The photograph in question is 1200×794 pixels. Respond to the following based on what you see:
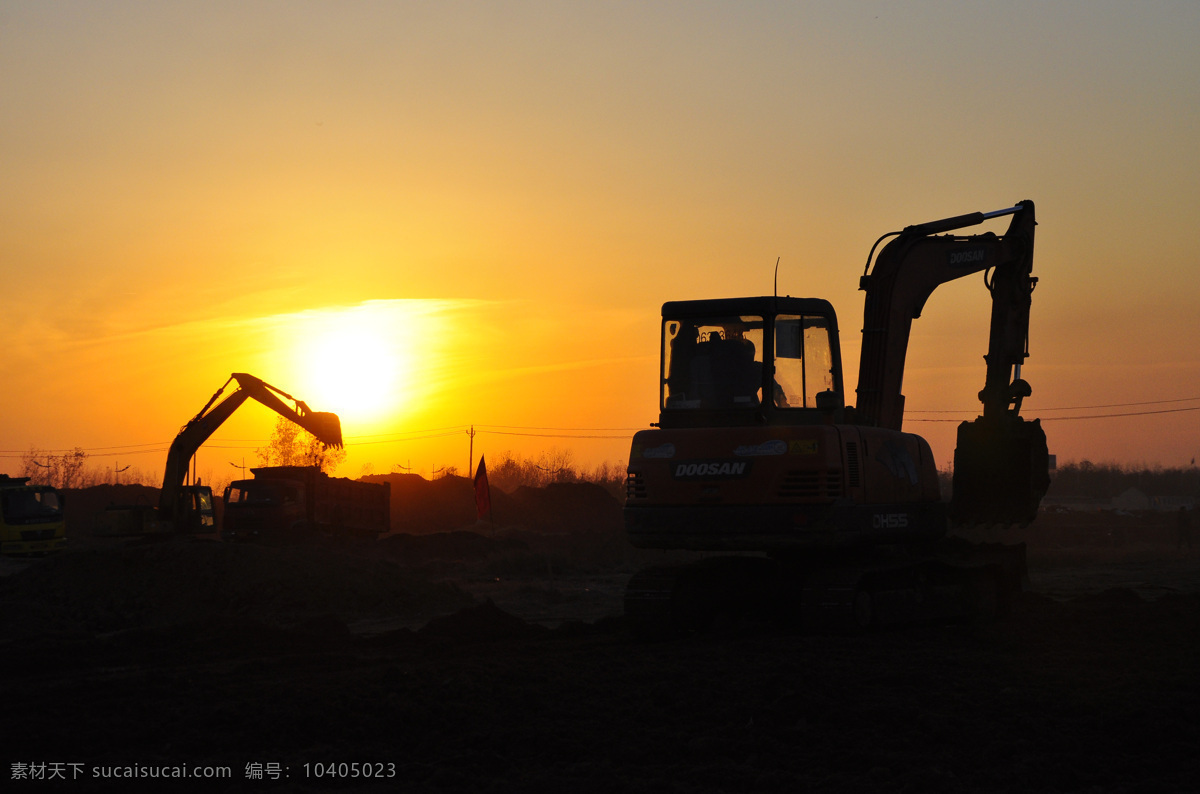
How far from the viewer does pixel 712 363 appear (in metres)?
12.8

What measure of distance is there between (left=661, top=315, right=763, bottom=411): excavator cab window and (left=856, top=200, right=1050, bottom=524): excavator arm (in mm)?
2878

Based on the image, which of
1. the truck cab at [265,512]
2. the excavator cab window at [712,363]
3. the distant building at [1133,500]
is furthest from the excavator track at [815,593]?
the distant building at [1133,500]

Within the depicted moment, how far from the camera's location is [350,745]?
8.26 m

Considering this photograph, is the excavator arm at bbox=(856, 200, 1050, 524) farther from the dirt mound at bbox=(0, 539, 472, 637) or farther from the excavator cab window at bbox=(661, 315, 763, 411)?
the dirt mound at bbox=(0, 539, 472, 637)

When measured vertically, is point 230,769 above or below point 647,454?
below

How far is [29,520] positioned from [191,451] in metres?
10.1

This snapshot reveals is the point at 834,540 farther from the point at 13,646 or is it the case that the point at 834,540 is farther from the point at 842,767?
the point at 13,646

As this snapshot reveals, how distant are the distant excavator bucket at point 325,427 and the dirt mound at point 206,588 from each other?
629 cm

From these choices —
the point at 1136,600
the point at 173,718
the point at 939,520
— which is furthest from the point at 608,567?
the point at 173,718

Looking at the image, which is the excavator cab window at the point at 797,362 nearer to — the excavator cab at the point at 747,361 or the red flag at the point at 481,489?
the excavator cab at the point at 747,361

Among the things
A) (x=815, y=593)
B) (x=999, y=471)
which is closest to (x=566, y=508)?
(x=999, y=471)

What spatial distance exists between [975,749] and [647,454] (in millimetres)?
5656

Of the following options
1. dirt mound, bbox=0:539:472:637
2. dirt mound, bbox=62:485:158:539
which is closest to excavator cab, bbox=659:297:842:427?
dirt mound, bbox=0:539:472:637

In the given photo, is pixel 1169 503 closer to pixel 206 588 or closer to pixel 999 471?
pixel 999 471
